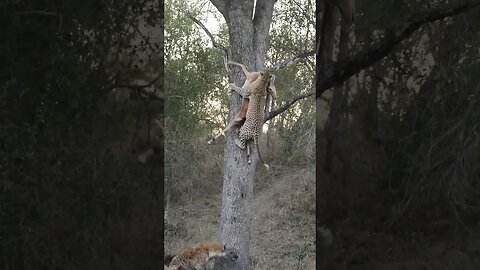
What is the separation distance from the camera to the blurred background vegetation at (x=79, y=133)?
1.30 metres

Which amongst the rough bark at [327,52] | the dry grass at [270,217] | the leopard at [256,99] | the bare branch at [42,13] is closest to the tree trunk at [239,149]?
the leopard at [256,99]

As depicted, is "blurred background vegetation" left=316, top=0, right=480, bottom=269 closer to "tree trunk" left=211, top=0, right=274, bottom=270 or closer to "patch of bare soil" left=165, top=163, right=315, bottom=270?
"tree trunk" left=211, top=0, right=274, bottom=270

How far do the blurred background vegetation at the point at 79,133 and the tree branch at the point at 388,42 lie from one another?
45 centimetres

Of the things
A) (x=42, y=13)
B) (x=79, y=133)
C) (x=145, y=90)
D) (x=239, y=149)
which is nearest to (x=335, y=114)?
(x=145, y=90)

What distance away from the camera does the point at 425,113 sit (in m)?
1.32

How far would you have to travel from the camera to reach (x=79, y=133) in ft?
4.33

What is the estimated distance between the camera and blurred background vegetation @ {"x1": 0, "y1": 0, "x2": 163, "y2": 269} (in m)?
1.30

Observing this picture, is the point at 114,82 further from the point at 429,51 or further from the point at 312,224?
the point at 312,224

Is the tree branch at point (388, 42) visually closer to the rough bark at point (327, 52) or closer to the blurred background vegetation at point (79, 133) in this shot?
the rough bark at point (327, 52)

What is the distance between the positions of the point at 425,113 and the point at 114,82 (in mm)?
765

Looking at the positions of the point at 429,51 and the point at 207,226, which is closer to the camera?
the point at 429,51

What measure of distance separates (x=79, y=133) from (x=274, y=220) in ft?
10.9

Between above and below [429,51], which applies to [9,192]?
below

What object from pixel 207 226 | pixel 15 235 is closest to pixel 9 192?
pixel 15 235
